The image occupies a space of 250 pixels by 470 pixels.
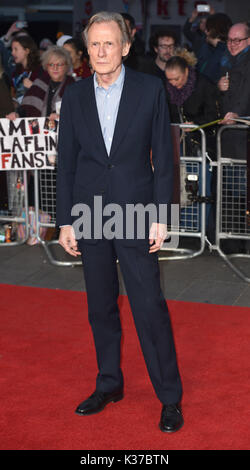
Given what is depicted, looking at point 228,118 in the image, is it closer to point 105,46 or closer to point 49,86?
point 49,86

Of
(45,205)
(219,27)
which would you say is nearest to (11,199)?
(45,205)

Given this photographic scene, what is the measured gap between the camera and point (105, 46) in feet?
10.4

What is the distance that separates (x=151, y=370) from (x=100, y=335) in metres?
0.38

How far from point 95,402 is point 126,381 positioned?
0.46 meters

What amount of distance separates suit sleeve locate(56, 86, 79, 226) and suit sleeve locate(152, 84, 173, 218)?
43 cm

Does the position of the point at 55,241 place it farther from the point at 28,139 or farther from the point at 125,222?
the point at 125,222

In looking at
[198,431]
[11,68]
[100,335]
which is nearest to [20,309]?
[100,335]

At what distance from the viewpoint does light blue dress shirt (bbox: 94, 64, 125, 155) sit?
11.1 feet

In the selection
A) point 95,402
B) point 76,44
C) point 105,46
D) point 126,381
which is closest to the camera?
point 105,46

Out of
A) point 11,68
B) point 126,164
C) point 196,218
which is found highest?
point 11,68

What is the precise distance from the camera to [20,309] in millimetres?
5602

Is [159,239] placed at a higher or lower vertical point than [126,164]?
lower

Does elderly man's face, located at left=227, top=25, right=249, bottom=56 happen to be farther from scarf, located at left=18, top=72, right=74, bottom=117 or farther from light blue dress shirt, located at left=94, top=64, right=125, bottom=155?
light blue dress shirt, located at left=94, top=64, right=125, bottom=155

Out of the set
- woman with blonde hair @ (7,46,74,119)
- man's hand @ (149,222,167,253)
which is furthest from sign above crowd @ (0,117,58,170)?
man's hand @ (149,222,167,253)
